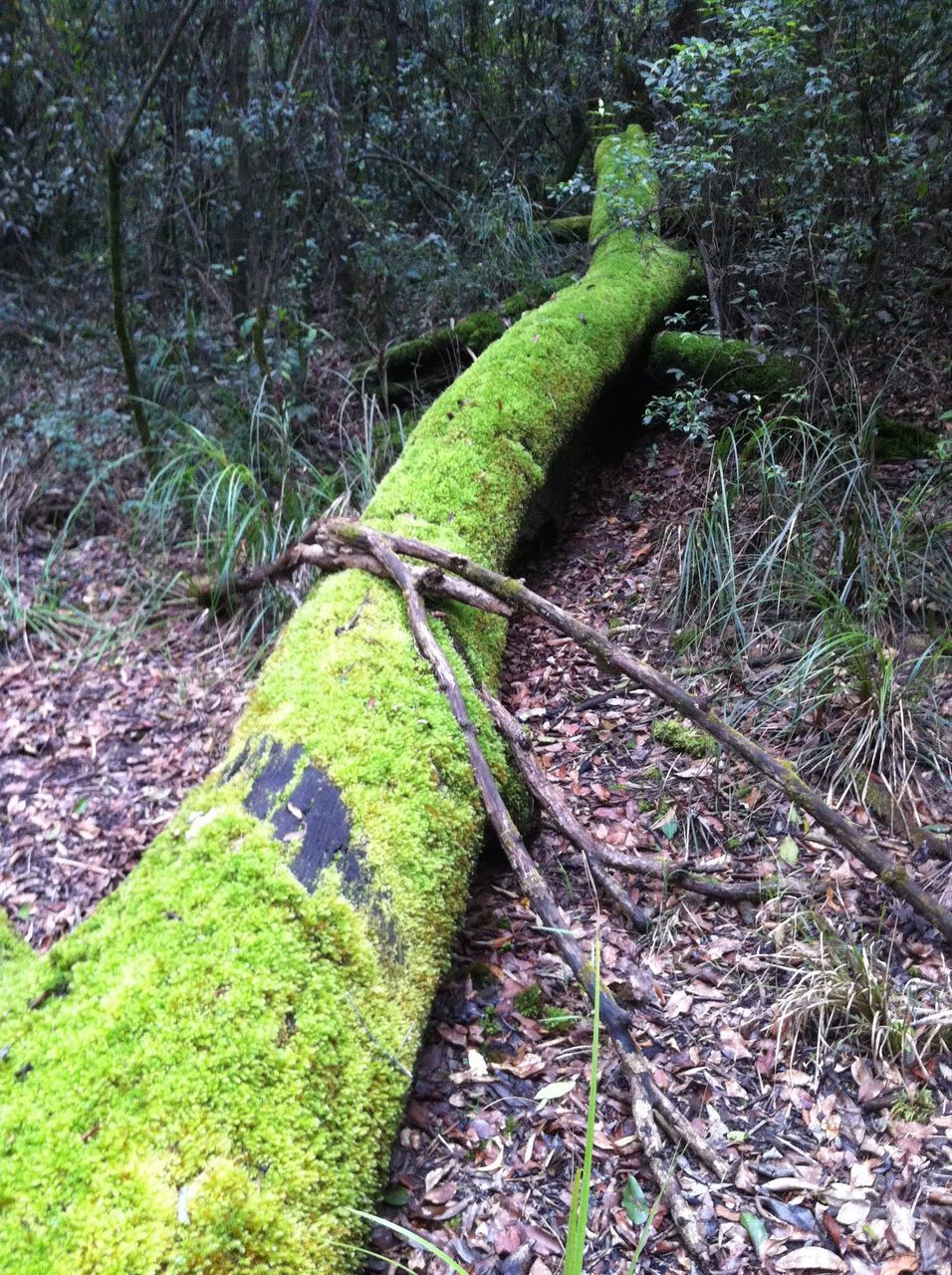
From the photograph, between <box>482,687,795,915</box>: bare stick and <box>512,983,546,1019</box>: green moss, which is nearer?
<box>512,983,546,1019</box>: green moss

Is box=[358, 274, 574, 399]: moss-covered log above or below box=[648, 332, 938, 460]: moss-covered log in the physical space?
above

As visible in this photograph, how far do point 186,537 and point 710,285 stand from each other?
3.90 meters

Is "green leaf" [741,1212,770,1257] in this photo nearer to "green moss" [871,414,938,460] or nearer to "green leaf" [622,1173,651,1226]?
"green leaf" [622,1173,651,1226]

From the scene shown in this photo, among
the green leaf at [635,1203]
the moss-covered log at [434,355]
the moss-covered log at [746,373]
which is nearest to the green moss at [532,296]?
the moss-covered log at [434,355]

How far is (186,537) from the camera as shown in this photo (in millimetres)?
5559

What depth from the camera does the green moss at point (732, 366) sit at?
500 centimetres

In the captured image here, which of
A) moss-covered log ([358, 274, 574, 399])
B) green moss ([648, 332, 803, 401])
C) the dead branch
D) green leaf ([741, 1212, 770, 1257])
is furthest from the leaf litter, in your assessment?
moss-covered log ([358, 274, 574, 399])

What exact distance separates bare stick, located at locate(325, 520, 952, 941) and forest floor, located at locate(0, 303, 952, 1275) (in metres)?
0.21

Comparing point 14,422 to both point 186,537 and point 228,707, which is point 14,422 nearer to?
point 186,537

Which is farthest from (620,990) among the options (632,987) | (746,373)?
(746,373)

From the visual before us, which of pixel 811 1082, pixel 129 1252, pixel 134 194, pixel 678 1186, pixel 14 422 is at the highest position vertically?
pixel 134 194

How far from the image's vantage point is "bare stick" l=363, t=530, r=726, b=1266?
196 centimetres

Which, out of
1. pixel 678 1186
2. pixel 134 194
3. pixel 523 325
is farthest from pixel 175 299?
pixel 678 1186

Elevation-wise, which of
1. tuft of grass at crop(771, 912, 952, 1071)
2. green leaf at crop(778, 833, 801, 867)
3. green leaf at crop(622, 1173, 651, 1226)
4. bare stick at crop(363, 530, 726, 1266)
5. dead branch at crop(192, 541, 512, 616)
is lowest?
green leaf at crop(778, 833, 801, 867)
